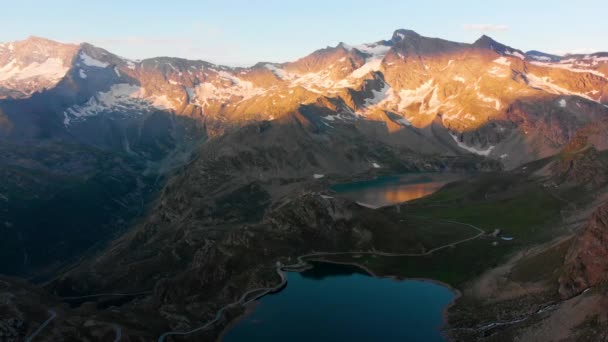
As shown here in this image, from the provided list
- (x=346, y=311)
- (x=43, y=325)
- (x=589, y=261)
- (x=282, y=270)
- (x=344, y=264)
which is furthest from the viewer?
(x=344, y=264)

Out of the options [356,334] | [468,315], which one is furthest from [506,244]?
[356,334]

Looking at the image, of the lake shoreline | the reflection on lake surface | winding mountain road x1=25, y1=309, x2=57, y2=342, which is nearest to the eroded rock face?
the lake shoreline

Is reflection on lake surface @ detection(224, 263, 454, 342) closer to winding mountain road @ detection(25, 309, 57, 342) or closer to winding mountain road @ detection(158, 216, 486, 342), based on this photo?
winding mountain road @ detection(158, 216, 486, 342)

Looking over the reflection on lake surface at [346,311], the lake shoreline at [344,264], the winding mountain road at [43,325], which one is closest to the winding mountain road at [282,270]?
the lake shoreline at [344,264]

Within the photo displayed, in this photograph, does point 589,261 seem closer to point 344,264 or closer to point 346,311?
point 346,311

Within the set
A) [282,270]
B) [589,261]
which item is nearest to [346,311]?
[282,270]

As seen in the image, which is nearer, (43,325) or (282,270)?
(43,325)
